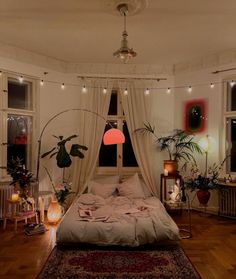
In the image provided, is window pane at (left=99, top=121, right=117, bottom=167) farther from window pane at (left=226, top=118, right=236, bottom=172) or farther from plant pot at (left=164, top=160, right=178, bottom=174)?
window pane at (left=226, top=118, right=236, bottom=172)

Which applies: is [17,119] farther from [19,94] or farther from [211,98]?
[211,98]

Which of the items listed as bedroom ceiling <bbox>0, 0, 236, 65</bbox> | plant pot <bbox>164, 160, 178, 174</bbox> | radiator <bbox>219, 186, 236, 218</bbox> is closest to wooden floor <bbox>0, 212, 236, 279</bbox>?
radiator <bbox>219, 186, 236, 218</bbox>

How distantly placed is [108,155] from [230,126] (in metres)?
2.61

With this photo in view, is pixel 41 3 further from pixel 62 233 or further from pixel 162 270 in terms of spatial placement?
pixel 162 270

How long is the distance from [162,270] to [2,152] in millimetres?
3507

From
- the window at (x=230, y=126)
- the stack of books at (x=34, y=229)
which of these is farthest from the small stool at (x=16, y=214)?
the window at (x=230, y=126)

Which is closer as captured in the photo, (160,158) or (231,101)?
(231,101)

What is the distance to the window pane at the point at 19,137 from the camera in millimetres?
5234

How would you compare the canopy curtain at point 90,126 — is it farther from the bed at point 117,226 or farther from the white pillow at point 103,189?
the bed at point 117,226

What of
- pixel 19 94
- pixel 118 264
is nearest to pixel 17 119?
pixel 19 94

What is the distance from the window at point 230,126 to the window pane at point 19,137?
12.9 ft

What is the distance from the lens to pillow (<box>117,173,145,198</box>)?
5227 mm

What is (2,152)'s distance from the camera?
503 centimetres

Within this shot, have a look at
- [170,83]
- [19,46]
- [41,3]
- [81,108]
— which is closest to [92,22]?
[41,3]
